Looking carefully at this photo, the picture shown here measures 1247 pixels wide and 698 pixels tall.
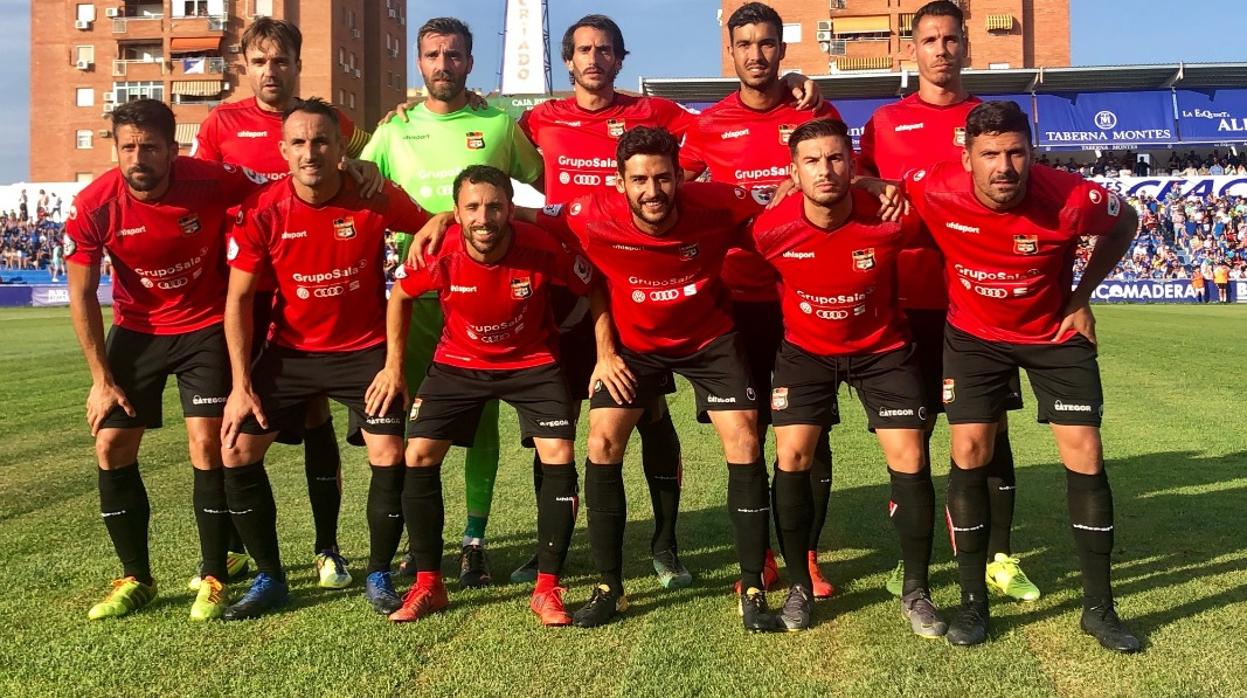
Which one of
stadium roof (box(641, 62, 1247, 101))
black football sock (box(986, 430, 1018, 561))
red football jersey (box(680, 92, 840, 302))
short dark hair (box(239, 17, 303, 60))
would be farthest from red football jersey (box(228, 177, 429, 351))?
stadium roof (box(641, 62, 1247, 101))

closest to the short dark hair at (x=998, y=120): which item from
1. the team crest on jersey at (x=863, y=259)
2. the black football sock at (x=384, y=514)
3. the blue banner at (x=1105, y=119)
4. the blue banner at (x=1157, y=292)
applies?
the team crest on jersey at (x=863, y=259)

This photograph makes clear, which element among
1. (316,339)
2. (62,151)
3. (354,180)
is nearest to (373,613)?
(316,339)

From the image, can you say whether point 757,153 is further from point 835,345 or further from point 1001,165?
point 1001,165

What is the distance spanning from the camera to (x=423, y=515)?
444cm

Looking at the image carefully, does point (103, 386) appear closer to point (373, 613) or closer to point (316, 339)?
point (316, 339)

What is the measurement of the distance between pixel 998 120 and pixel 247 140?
147 inches

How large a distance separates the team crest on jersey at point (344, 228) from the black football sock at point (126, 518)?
1569 millimetres

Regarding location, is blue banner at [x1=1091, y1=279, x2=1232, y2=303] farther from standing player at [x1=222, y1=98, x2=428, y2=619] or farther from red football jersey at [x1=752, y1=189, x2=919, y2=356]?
standing player at [x1=222, y1=98, x2=428, y2=619]

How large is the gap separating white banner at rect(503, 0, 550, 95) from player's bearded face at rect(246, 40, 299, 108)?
5409cm

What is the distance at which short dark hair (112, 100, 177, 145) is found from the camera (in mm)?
4281

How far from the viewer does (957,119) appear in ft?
15.7

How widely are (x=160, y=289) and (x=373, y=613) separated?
1.86 metres

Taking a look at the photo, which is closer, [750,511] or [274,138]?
[750,511]

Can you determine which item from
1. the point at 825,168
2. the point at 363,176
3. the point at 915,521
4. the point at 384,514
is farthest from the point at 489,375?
the point at 915,521
